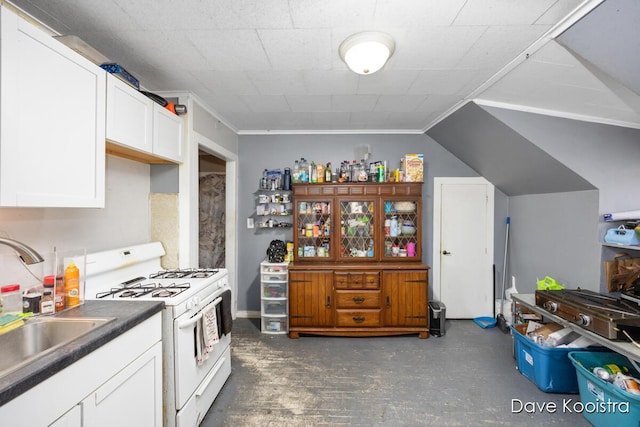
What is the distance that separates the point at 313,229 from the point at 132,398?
232cm

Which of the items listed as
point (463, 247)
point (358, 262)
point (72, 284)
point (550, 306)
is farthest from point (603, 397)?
point (72, 284)

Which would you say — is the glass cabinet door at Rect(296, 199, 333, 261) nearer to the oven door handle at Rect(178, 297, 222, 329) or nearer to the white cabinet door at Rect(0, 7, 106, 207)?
the oven door handle at Rect(178, 297, 222, 329)

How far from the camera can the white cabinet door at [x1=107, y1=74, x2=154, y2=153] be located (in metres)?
1.62

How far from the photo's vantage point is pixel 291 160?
Answer: 12.2ft

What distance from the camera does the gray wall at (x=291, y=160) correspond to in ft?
12.1

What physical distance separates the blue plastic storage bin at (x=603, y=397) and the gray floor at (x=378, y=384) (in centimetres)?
15

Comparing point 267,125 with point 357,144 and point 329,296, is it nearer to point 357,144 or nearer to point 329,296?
point 357,144

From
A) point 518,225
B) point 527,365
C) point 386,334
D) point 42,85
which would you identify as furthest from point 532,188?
point 42,85

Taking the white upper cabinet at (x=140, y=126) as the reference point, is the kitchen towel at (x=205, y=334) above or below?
below

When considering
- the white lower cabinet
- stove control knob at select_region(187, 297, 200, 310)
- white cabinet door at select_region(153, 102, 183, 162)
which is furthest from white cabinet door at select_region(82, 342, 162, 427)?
Result: white cabinet door at select_region(153, 102, 183, 162)

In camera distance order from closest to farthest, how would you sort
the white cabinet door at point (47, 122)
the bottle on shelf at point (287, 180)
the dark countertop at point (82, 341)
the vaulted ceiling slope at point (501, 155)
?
the dark countertop at point (82, 341) < the white cabinet door at point (47, 122) < the vaulted ceiling slope at point (501, 155) < the bottle on shelf at point (287, 180)

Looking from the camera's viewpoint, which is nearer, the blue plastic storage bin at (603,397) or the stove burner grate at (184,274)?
the blue plastic storage bin at (603,397)

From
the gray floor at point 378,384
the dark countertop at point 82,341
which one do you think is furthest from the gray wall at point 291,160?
the dark countertop at point 82,341

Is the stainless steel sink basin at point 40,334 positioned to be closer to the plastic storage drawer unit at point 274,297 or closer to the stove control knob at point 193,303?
the stove control knob at point 193,303
